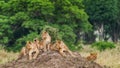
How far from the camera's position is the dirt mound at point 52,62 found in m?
13.5

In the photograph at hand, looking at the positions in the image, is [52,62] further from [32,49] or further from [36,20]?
[36,20]

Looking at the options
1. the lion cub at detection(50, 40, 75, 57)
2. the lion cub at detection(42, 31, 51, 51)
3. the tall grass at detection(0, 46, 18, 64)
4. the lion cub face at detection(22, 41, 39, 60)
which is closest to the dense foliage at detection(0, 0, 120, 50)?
the tall grass at detection(0, 46, 18, 64)

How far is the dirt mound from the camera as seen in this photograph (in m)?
13.5

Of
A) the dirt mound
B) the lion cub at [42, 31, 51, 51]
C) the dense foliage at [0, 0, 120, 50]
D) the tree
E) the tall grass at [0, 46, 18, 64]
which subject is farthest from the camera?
the tree

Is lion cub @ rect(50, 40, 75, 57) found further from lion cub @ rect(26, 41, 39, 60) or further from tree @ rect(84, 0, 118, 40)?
tree @ rect(84, 0, 118, 40)

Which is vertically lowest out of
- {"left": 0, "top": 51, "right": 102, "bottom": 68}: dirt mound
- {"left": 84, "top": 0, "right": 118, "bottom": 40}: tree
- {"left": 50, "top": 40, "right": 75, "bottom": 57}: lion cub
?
{"left": 84, "top": 0, "right": 118, "bottom": 40}: tree

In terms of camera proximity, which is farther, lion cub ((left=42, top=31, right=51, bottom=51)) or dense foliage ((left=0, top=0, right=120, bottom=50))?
dense foliage ((left=0, top=0, right=120, bottom=50))

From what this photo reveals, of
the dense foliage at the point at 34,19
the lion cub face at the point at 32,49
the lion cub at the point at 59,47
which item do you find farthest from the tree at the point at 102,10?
the lion cub face at the point at 32,49

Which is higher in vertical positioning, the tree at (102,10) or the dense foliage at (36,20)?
the dense foliage at (36,20)

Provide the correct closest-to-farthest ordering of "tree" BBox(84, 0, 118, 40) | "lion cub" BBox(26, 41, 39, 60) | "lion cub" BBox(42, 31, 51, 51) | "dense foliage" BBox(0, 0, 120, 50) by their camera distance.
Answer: "lion cub" BBox(26, 41, 39, 60) < "lion cub" BBox(42, 31, 51, 51) < "dense foliage" BBox(0, 0, 120, 50) < "tree" BBox(84, 0, 118, 40)

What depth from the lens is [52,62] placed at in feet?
44.5

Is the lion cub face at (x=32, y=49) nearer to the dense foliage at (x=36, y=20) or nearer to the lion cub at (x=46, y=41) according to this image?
the lion cub at (x=46, y=41)

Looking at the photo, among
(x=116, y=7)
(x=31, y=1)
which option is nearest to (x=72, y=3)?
(x=31, y=1)

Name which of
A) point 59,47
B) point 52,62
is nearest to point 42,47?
point 59,47
